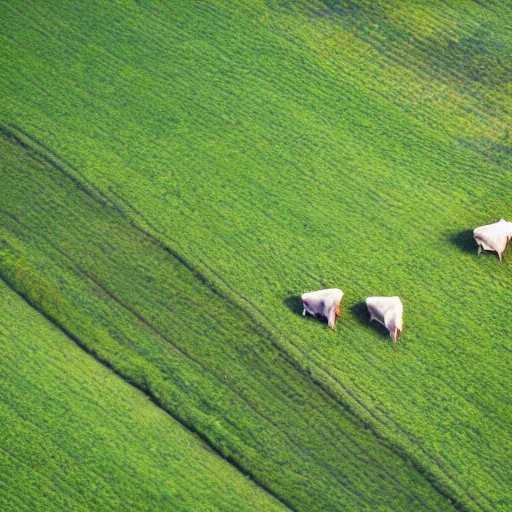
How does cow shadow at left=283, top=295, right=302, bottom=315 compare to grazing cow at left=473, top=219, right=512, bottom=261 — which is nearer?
cow shadow at left=283, top=295, right=302, bottom=315

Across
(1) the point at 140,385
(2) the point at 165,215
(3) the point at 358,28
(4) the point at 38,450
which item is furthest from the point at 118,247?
(3) the point at 358,28

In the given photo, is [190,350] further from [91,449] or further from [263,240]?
[263,240]

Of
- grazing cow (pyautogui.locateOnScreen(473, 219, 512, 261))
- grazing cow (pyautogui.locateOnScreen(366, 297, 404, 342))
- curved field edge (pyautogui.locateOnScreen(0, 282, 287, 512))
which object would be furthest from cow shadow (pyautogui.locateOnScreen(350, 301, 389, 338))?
curved field edge (pyautogui.locateOnScreen(0, 282, 287, 512))

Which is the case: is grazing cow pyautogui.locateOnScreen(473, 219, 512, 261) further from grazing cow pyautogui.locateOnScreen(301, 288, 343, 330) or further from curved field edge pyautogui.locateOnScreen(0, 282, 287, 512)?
curved field edge pyautogui.locateOnScreen(0, 282, 287, 512)

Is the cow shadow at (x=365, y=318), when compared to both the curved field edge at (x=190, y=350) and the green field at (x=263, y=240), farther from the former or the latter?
the curved field edge at (x=190, y=350)

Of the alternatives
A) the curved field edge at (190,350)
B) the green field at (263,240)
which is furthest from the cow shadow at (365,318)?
the curved field edge at (190,350)

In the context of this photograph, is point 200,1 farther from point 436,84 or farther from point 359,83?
point 436,84
